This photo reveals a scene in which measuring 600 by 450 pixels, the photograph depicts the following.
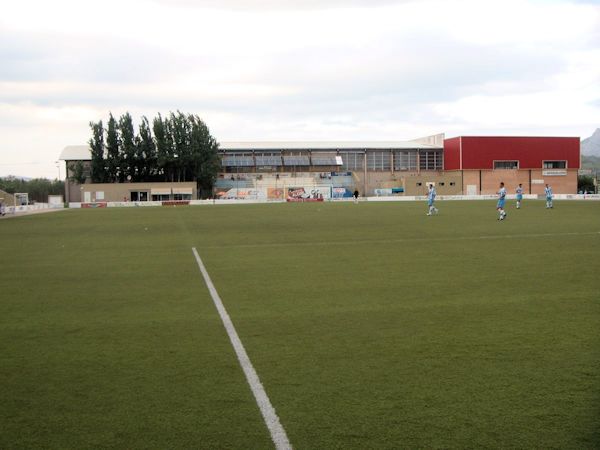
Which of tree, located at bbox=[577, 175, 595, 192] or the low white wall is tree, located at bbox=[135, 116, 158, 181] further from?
tree, located at bbox=[577, 175, 595, 192]

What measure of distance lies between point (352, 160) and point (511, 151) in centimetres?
2553

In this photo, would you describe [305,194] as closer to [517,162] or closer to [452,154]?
[452,154]

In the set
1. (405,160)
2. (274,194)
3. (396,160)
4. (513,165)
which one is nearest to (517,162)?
(513,165)

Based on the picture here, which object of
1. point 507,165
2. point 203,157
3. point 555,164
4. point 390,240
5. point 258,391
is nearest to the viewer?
point 258,391

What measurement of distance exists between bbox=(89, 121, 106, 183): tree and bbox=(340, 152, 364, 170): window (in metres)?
38.7

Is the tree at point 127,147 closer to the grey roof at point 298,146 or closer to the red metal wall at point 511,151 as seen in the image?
the grey roof at point 298,146

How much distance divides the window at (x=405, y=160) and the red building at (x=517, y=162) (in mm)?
8384

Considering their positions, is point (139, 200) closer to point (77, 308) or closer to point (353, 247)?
point (353, 247)

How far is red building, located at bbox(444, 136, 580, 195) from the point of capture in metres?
95.1

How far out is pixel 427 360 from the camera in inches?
258

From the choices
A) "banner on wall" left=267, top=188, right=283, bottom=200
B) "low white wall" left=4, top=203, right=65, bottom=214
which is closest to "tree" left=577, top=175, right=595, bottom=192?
"banner on wall" left=267, top=188, right=283, bottom=200

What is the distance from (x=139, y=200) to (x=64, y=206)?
37.8 ft

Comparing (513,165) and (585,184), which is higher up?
(513,165)

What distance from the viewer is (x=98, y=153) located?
301 ft
